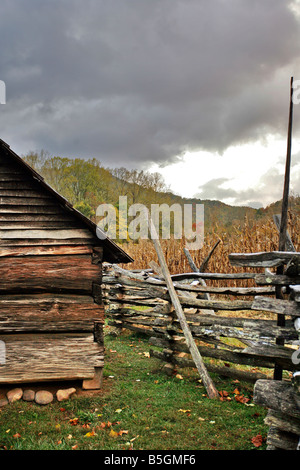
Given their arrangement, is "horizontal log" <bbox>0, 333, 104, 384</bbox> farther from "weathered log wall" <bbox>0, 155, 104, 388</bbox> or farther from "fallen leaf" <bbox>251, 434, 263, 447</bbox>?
"fallen leaf" <bbox>251, 434, 263, 447</bbox>

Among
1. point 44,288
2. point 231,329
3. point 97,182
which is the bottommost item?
point 231,329

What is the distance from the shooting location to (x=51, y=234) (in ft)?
18.0

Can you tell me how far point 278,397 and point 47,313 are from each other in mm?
3540

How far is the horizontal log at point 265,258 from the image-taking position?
12.0 feet

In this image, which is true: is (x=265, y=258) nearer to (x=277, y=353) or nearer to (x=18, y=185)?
(x=277, y=353)

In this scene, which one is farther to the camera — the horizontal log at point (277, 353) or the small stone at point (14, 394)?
the small stone at point (14, 394)

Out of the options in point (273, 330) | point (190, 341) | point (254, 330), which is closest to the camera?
point (273, 330)

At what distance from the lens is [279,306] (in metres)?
3.85

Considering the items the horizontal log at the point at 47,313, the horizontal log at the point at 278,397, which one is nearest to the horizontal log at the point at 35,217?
the horizontal log at the point at 47,313

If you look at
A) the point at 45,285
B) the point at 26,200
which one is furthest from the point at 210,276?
the point at 26,200

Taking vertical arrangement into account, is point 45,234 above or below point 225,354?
above

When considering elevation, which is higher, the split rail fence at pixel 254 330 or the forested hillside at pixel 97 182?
the forested hillside at pixel 97 182

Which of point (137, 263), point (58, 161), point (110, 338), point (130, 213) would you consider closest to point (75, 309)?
point (110, 338)

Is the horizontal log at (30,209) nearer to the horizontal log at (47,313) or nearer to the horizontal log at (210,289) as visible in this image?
the horizontal log at (47,313)
